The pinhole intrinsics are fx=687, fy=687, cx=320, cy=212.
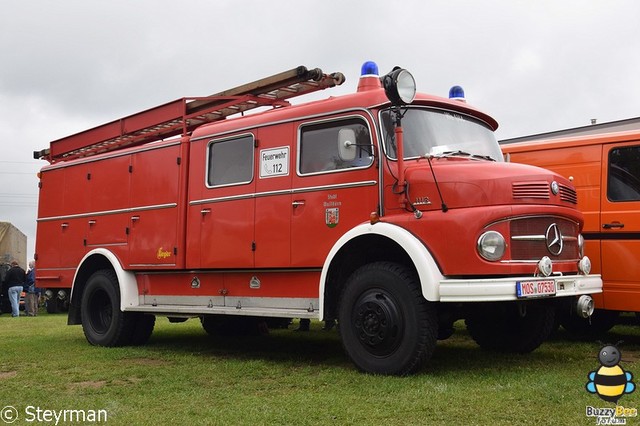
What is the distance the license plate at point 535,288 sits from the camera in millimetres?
5602

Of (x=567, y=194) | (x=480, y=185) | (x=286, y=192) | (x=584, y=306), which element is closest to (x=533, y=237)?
(x=480, y=185)

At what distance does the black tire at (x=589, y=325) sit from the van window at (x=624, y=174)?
77.9 inches

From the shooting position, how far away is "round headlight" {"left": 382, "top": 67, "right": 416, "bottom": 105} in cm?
608

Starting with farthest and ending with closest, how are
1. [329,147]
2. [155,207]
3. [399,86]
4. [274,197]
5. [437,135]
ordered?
[155,207]
[274,197]
[329,147]
[437,135]
[399,86]

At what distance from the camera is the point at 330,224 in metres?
6.76

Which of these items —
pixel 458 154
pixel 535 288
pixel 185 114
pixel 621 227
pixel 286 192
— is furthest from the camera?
pixel 185 114

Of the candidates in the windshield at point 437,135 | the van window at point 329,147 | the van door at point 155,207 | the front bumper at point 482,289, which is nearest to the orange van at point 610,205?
the windshield at point 437,135

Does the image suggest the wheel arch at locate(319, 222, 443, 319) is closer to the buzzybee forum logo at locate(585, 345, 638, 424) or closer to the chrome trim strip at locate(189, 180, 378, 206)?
the chrome trim strip at locate(189, 180, 378, 206)

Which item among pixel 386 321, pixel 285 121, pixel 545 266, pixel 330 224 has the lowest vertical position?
pixel 386 321

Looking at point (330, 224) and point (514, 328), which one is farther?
point (514, 328)

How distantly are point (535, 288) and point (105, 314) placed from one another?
243 inches

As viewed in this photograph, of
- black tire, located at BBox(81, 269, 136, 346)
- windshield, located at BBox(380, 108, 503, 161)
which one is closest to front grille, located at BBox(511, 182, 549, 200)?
windshield, located at BBox(380, 108, 503, 161)

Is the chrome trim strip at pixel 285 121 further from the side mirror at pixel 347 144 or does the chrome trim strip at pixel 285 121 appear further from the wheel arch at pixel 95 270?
the wheel arch at pixel 95 270

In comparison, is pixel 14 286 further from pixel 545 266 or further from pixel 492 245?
pixel 545 266
